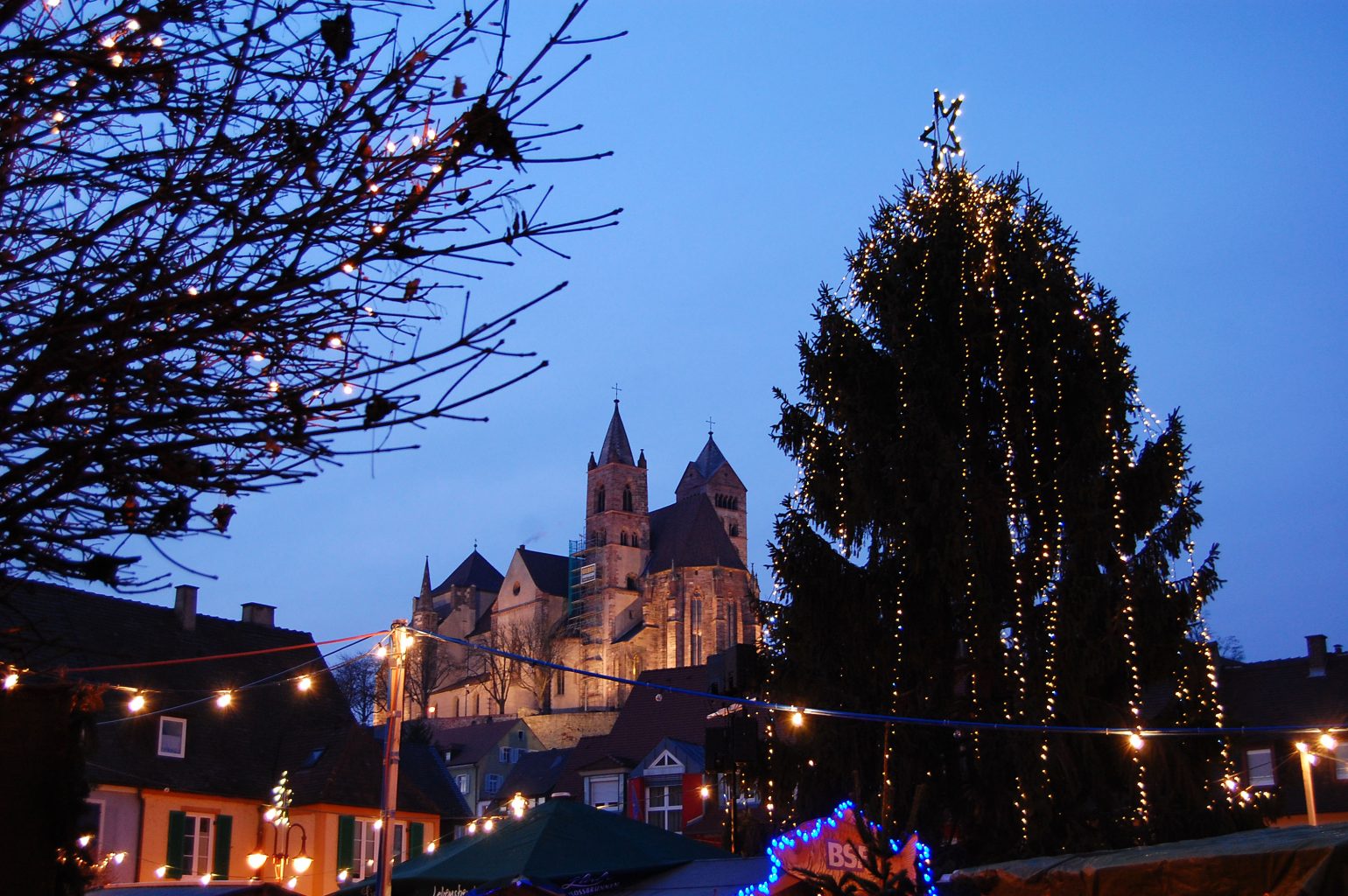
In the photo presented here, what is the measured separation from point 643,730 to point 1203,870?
35.2m

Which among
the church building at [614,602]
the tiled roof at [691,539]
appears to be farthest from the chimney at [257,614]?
the tiled roof at [691,539]

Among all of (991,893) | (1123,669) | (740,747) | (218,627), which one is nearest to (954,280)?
(1123,669)

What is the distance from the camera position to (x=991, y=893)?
29.8ft

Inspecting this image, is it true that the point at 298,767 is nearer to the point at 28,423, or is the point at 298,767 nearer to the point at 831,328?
the point at 831,328

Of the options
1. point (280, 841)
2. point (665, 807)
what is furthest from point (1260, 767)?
point (280, 841)

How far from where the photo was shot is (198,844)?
74.0ft

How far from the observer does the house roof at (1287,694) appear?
30188 mm

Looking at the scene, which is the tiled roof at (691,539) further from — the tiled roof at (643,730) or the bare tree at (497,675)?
the tiled roof at (643,730)

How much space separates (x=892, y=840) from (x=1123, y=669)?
7943 millimetres

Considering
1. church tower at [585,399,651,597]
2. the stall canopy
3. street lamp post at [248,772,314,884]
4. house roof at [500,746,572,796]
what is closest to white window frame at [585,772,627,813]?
house roof at [500,746,572,796]

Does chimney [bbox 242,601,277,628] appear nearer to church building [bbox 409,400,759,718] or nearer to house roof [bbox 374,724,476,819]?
house roof [bbox 374,724,476,819]

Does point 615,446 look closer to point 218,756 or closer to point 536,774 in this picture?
point 536,774

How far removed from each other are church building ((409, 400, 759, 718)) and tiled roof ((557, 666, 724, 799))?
42.5 m

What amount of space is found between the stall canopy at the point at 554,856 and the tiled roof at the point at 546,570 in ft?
293
